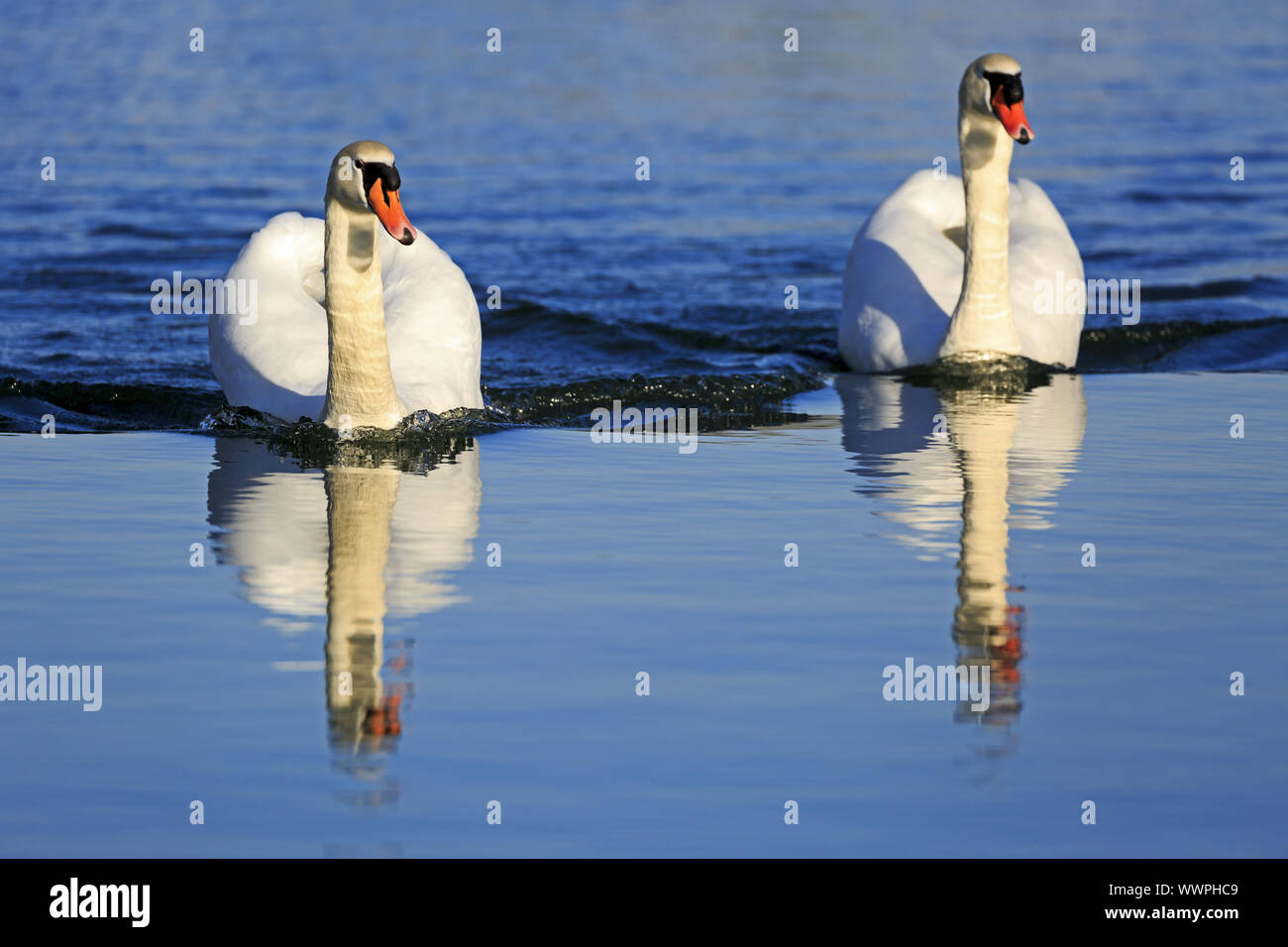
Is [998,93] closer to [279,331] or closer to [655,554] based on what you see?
[279,331]

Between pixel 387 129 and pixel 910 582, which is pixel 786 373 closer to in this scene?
pixel 910 582

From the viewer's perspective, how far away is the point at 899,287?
13.8 m

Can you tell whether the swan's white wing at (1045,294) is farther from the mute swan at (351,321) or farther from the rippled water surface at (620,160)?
the mute swan at (351,321)

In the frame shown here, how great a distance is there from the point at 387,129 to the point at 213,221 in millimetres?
5580

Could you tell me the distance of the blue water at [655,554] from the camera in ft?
18.3

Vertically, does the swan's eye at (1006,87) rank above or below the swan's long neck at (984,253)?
above

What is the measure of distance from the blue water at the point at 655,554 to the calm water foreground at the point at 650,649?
0.9 inches

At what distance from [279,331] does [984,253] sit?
14.8 feet

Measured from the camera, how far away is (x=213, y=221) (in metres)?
19.4

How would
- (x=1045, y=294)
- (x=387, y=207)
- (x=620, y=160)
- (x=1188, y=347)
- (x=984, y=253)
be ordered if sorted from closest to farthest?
(x=387, y=207)
(x=984, y=253)
(x=1045, y=294)
(x=1188, y=347)
(x=620, y=160)

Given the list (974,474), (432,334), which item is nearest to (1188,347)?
(974,474)

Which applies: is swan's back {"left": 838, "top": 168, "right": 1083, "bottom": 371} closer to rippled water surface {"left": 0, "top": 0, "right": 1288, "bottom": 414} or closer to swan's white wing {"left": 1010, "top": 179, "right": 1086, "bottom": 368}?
swan's white wing {"left": 1010, "top": 179, "right": 1086, "bottom": 368}

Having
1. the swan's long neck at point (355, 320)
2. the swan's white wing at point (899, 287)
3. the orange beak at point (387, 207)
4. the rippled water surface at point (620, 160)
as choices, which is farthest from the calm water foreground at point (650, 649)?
the rippled water surface at point (620, 160)

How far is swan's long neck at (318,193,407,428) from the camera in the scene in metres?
10.1
